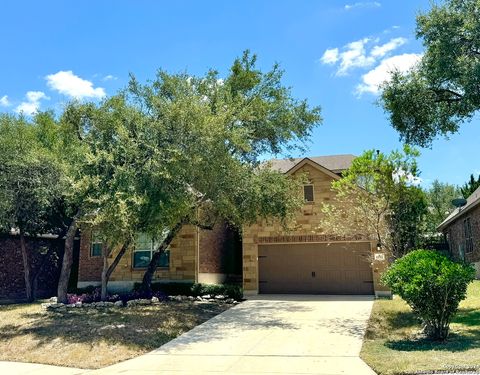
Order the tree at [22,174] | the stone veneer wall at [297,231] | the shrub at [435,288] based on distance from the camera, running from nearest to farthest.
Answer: the shrub at [435,288] → the tree at [22,174] → the stone veneer wall at [297,231]

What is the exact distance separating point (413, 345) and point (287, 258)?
10.5 m

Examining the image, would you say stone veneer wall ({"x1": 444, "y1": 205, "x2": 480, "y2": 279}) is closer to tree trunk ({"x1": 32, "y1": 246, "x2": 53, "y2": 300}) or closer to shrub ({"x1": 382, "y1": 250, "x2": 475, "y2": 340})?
shrub ({"x1": 382, "y1": 250, "x2": 475, "y2": 340})

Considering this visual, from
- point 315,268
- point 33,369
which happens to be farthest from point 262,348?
point 315,268

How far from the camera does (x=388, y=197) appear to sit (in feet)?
40.2

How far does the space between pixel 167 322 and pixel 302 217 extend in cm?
868

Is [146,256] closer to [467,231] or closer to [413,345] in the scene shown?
[413,345]

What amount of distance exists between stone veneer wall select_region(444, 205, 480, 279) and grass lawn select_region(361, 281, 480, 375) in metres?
8.79

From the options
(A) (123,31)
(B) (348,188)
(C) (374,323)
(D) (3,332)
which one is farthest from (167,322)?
(A) (123,31)

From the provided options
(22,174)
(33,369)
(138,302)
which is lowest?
(33,369)

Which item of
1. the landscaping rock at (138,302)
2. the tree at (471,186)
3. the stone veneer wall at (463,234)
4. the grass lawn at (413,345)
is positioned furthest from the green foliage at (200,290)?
the tree at (471,186)

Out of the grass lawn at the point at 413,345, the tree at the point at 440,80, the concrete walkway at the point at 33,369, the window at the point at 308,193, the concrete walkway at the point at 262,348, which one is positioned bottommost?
the concrete walkway at the point at 33,369

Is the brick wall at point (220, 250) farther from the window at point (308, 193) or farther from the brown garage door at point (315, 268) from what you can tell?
the window at point (308, 193)

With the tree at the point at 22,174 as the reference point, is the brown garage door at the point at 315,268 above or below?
below

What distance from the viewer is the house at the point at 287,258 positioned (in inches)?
742
